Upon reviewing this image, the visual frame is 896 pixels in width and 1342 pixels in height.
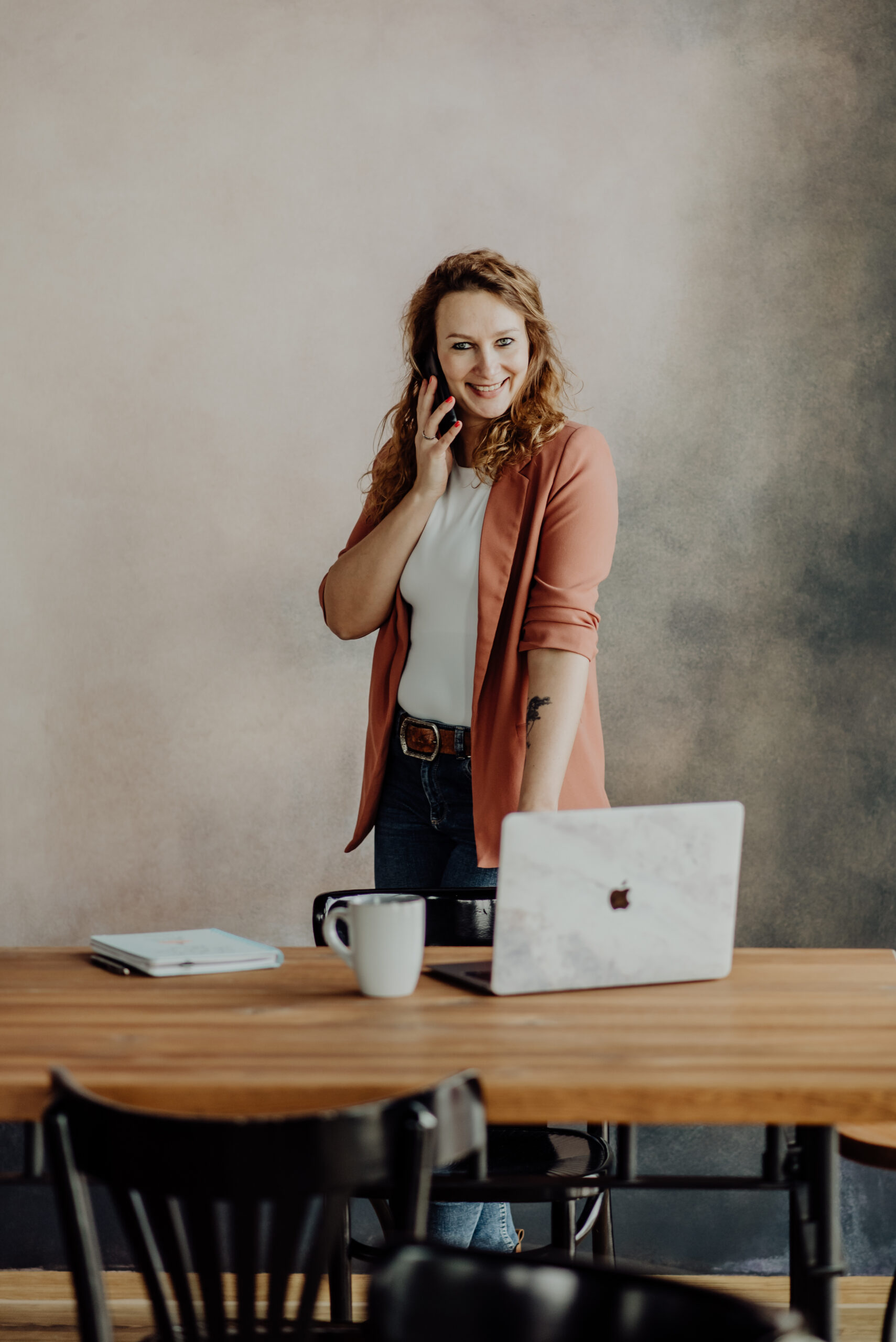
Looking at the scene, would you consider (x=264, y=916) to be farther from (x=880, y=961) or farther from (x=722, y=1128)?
(x=880, y=961)

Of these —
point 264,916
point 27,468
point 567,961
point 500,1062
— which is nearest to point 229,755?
point 264,916

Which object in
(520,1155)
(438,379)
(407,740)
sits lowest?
(520,1155)

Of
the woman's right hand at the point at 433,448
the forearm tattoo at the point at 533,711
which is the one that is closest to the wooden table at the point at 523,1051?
the forearm tattoo at the point at 533,711

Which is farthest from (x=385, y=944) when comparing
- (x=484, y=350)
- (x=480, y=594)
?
(x=484, y=350)

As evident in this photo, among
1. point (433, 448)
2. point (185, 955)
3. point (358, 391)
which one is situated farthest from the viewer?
point (358, 391)

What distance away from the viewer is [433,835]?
2008 mm

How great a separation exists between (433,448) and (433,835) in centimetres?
65

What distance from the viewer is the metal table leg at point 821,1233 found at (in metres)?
1.10

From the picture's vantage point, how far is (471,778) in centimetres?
193

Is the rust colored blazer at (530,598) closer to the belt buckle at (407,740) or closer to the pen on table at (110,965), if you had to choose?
the belt buckle at (407,740)

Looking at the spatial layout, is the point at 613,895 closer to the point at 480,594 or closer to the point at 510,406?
the point at 480,594

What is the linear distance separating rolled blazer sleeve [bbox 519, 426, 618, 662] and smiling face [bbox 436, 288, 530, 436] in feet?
0.51

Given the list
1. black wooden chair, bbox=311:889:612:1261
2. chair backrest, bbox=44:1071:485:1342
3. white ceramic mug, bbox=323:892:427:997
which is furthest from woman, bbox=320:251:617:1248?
chair backrest, bbox=44:1071:485:1342

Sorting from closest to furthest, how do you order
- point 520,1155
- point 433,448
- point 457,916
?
point 520,1155
point 457,916
point 433,448
